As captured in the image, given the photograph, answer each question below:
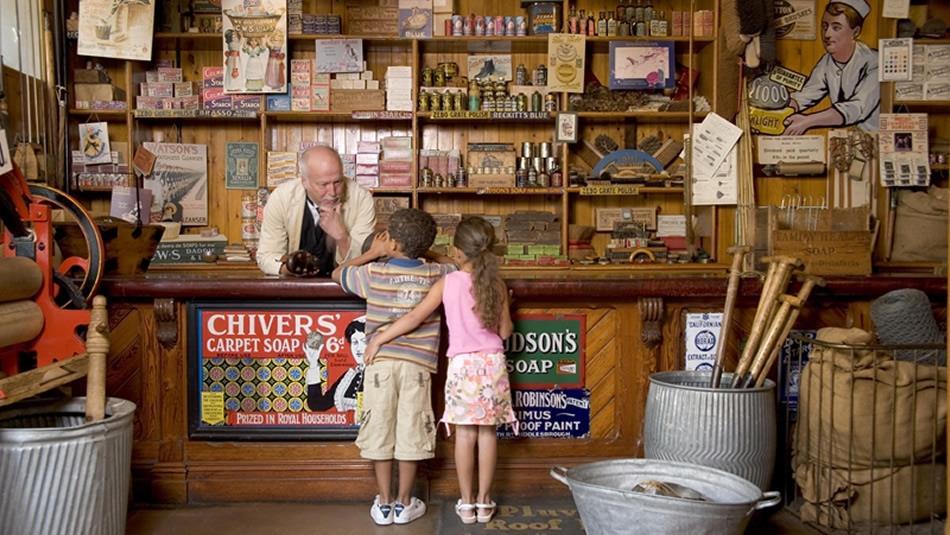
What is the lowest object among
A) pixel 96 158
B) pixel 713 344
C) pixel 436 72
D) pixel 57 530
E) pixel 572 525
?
pixel 572 525

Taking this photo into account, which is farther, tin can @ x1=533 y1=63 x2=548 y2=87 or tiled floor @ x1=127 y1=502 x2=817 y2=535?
tin can @ x1=533 y1=63 x2=548 y2=87

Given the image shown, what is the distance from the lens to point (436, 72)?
6.04 metres

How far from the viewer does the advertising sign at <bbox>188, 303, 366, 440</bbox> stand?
11.4 feet

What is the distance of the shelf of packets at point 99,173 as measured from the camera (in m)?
5.93

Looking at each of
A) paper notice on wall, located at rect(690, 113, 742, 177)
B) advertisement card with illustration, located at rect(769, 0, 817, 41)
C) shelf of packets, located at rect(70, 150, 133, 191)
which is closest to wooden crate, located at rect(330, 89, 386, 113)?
shelf of packets, located at rect(70, 150, 133, 191)

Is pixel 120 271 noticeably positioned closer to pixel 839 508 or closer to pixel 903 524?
pixel 839 508

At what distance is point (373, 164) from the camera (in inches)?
237

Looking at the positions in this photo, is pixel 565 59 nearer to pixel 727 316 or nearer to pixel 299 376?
pixel 727 316

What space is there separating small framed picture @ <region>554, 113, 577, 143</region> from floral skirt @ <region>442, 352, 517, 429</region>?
2.98 metres

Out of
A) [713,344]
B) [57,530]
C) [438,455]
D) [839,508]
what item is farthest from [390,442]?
[839,508]

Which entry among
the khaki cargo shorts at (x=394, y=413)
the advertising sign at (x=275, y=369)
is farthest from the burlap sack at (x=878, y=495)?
the advertising sign at (x=275, y=369)

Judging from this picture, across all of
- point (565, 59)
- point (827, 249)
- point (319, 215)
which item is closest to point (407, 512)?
point (319, 215)

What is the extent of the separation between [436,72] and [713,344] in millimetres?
3263

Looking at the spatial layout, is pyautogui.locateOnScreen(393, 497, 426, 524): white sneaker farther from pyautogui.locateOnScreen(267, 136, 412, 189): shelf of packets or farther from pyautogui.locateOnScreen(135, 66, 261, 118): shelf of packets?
pyautogui.locateOnScreen(135, 66, 261, 118): shelf of packets
